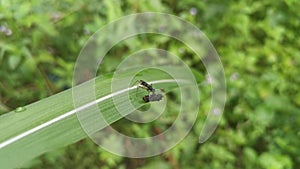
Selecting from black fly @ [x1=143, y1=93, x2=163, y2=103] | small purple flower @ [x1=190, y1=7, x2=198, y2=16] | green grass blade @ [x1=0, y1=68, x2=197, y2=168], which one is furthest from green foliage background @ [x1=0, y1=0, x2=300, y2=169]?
green grass blade @ [x1=0, y1=68, x2=197, y2=168]

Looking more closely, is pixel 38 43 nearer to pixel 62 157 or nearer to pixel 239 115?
pixel 62 157

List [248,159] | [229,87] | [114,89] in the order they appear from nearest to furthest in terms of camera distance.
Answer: [114,89] < [248,159] < [229,87]

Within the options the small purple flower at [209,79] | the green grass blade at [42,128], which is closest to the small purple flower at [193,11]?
the small purple flower at [209,79]

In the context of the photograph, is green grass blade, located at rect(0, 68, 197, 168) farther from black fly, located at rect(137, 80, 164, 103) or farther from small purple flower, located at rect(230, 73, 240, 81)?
small purple flower, located at rect(230, 73, 240, 81)

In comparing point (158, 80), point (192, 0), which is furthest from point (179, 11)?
point (158, 80)

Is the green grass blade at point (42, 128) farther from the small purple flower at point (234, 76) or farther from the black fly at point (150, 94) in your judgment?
the small purple flower at point (234, 76)

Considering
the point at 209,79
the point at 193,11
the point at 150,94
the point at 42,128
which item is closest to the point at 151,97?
the point at 150,94

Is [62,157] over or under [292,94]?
under

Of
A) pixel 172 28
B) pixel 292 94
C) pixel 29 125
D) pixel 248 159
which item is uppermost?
pixel 29 125
